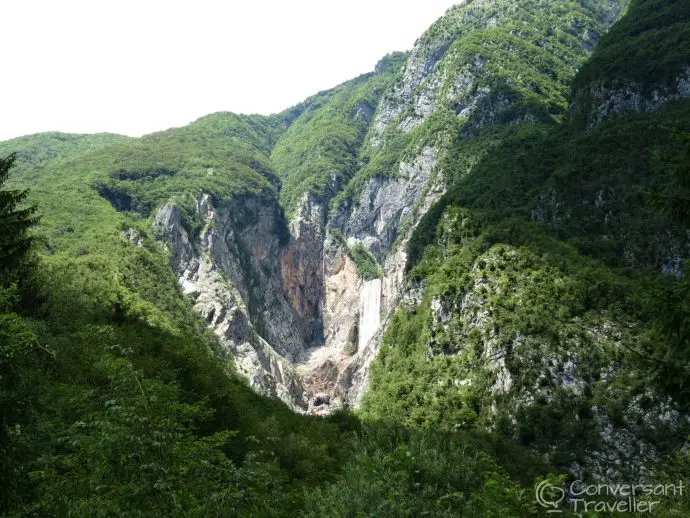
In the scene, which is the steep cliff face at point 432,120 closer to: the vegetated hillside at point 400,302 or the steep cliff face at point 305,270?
the vegetated hillside at point 400,302

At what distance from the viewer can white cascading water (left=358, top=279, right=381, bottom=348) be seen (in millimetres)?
139962

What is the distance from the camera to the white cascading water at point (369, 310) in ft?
459

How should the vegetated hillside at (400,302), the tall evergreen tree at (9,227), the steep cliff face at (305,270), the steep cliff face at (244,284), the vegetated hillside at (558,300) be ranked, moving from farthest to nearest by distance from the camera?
1. the steep cliff face at (305,270)
2. the steep cliff face at (244,284)
3. the vegetated hillside at (558,300)
4. the tall evergreen tree at (9,227)
5. the vegetated hillside at (400,302)

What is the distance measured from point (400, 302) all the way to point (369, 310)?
4710 centimetres

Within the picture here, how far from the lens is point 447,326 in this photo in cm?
7588

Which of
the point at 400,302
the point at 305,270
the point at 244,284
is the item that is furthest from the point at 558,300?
the point at 305,270

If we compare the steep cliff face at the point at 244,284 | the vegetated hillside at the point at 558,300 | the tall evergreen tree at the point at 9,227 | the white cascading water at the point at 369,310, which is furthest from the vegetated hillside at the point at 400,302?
the tall evergreen tree at the point at 9,227

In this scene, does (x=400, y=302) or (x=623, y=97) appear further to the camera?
(x=400, y=302)

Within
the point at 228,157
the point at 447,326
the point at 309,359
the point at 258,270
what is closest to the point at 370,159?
the point at 228,157

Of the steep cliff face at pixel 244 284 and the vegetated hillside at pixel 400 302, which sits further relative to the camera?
the steep cliff face at pixel 244 284

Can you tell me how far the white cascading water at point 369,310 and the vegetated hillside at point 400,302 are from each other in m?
1.44

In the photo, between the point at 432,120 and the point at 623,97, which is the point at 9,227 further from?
the point at 432,120

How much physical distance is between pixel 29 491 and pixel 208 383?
2992cm

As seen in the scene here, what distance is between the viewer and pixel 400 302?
9862cm
